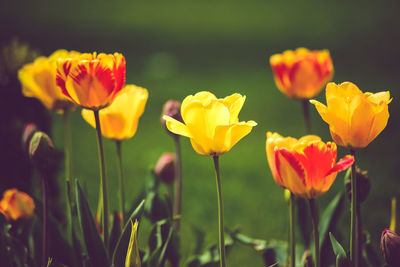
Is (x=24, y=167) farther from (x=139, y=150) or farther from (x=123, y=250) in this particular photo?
(x=139, y=150)

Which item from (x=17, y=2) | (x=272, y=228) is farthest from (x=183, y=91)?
(x=17, y=2)

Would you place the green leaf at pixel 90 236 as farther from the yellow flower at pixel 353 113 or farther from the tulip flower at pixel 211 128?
the yellow flower at pixel 353 113

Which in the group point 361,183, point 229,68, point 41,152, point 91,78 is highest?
point 229,68

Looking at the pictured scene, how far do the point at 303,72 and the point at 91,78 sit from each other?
0.82 metres

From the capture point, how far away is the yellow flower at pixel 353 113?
1026mm

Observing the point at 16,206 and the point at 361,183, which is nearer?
the point at 361,183

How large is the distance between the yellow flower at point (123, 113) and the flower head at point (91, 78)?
177 mm

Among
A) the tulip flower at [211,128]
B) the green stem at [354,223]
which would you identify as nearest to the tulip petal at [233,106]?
the tulip flower at [211,128]

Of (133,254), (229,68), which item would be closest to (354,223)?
(133,254)

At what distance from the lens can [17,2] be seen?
908 centimetres

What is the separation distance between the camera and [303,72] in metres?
1.71

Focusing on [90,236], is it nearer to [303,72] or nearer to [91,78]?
[91,78]

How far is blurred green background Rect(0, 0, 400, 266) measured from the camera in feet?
9.21

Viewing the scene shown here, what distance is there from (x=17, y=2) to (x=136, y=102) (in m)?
8.57
